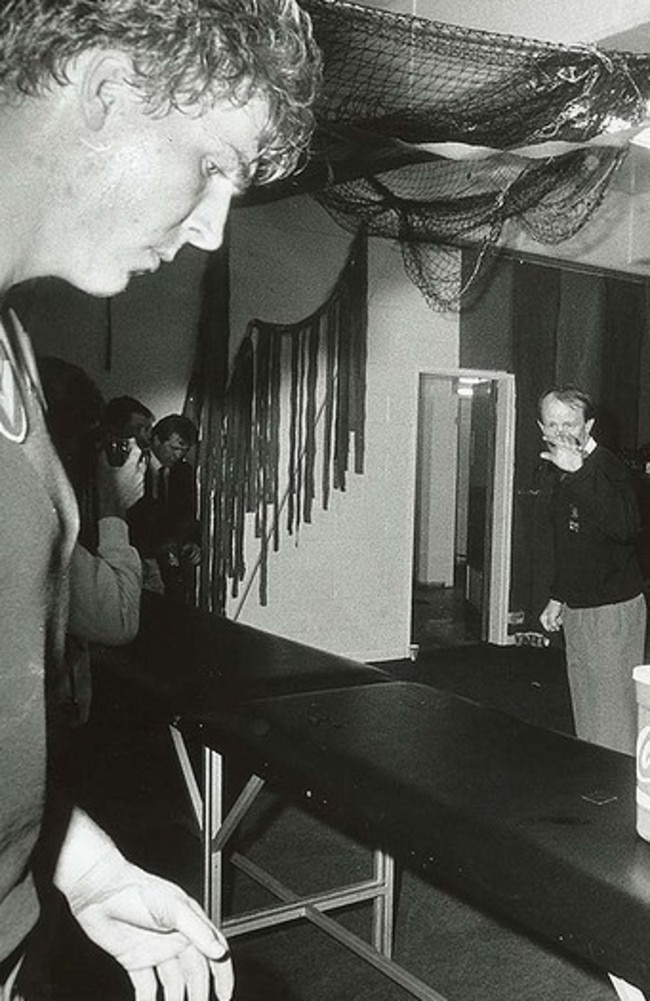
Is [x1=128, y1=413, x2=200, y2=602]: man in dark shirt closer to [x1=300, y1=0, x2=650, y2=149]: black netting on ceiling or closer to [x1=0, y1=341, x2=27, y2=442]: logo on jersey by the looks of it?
[x1=300, y1=0, x2=650, y2=149]: black netting on ceiling

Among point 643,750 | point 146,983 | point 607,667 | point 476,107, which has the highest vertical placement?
point 476,107

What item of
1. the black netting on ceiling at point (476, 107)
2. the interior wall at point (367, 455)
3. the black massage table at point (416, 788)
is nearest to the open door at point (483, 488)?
the interior wall at point (367, 455)

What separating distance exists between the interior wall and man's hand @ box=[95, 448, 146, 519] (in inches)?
146

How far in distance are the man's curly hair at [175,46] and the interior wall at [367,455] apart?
486 cm

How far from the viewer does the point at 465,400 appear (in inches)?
350

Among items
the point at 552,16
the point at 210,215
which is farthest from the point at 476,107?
the point at 210,215

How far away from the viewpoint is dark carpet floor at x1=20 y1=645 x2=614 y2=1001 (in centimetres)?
250

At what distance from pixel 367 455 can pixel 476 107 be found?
319cm

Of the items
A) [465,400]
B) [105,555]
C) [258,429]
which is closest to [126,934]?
[105,555]

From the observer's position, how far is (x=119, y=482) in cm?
199

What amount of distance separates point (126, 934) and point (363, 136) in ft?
9.70

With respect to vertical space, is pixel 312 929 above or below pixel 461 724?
below

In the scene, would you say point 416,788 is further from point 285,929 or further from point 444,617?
point 444,617

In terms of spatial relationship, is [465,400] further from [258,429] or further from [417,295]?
[258,429]
